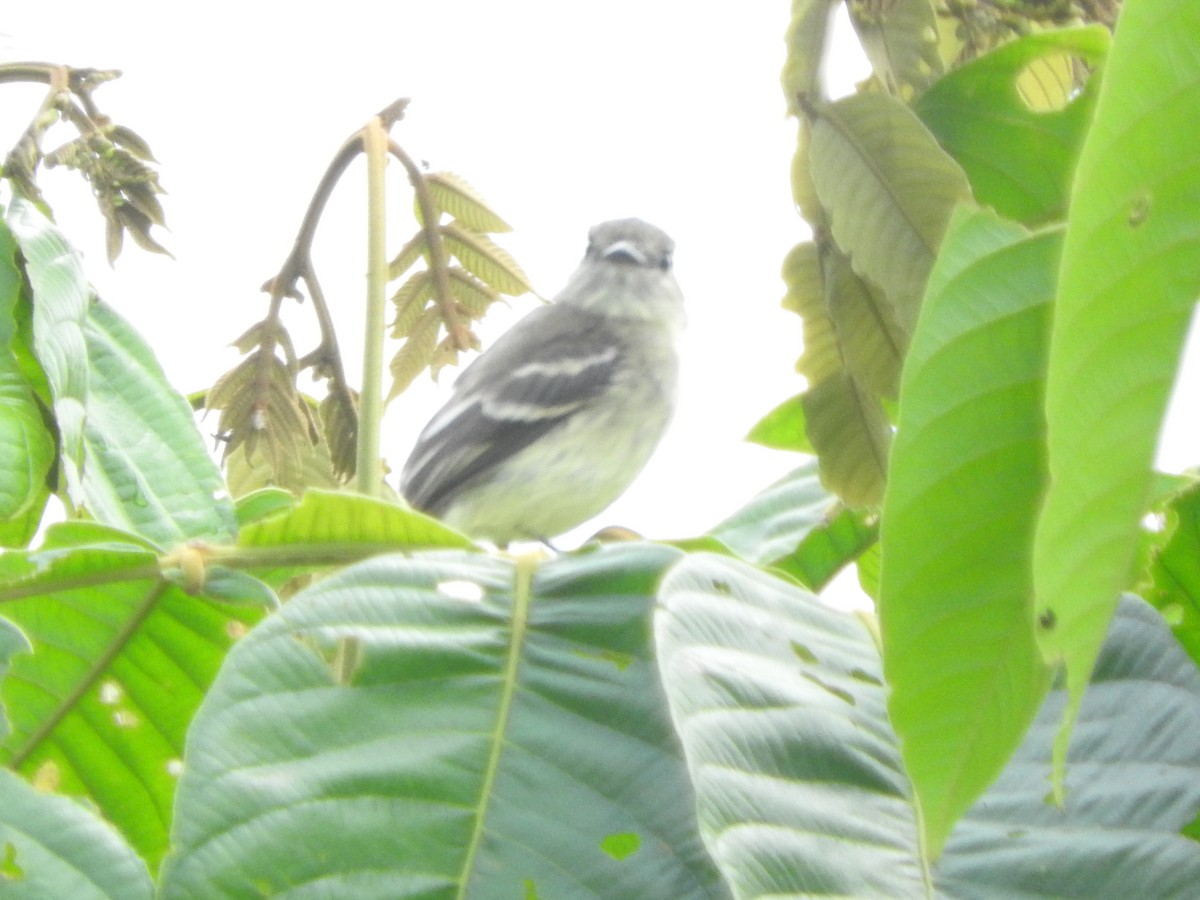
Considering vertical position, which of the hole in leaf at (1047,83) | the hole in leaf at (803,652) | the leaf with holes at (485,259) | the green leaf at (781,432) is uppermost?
the hole in leaf at (1047,83)

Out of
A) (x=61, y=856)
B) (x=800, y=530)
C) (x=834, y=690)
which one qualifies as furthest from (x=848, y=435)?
(x=61, y=856)

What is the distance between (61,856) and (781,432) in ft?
3.57

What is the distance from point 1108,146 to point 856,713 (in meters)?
0.43

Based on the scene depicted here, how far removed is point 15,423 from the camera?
110 centimetres

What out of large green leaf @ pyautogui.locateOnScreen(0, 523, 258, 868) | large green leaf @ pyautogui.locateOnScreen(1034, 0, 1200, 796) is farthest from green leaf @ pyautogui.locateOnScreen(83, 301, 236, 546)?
large green leaf @ pyautogui.locateOnScreen(1034, 0, 1200, 796)

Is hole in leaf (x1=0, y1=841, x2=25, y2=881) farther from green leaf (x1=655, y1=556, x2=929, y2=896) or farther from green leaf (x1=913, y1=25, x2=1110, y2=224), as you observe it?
green leaf (x1=913, y1=25, x2=1110, y2=224)

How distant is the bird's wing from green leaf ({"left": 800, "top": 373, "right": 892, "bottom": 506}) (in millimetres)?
2847

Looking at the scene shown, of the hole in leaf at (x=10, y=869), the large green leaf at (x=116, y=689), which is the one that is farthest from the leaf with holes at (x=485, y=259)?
the hole in leaf at (x=10, y=869)

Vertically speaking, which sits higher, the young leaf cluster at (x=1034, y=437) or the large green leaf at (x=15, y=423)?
the young leaf cluster at (x=1034, y=437)

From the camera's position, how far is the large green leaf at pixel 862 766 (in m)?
0.70

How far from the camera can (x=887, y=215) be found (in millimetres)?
1202

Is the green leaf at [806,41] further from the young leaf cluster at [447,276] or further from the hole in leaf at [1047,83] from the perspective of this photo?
the young leaf cluster at [447,276]

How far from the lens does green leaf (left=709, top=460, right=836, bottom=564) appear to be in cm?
155

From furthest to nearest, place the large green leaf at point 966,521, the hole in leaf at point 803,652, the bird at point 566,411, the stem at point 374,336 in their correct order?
the bird at point 566,411 < the stem at point 374,336 < the hole in leaf at point 803,652 < the large green leaf at point 966,521
